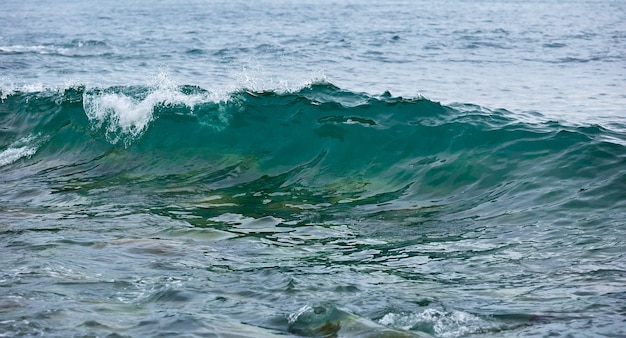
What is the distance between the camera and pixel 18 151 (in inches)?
568

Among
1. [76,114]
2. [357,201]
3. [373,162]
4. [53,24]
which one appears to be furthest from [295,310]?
[53,24]

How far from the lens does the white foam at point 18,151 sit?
14.0 m

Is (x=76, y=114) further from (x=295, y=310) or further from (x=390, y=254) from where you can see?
(x=295, y=310)

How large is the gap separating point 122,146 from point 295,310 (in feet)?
28.3

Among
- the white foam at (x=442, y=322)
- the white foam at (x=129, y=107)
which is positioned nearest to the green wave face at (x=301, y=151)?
the white foam at (x=129, y=107)

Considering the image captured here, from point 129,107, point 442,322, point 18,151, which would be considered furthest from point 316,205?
point 18,151

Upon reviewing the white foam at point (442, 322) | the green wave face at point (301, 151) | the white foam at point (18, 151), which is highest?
the white foam at point (442, 322)

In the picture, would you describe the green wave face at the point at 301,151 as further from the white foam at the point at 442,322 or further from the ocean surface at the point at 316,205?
the white foam at the point at 442,322

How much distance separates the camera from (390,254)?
320 inches

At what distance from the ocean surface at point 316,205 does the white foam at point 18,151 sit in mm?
54

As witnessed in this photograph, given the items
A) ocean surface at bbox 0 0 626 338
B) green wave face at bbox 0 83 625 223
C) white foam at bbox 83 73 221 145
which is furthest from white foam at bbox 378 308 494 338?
white foam at bbox 83 73 221 145

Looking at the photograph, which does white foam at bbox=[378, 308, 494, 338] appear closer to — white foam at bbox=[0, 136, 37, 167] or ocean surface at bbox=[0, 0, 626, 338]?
ocean surface at bbox=[0, 0, 626, 338]

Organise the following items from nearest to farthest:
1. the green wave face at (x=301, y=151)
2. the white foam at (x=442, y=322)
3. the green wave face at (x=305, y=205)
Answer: the white foam at (x=442, y=322) < the green wave face at (x=305, y=205) < the green wave face at (x=301, y=151)

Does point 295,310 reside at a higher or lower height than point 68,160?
higher
